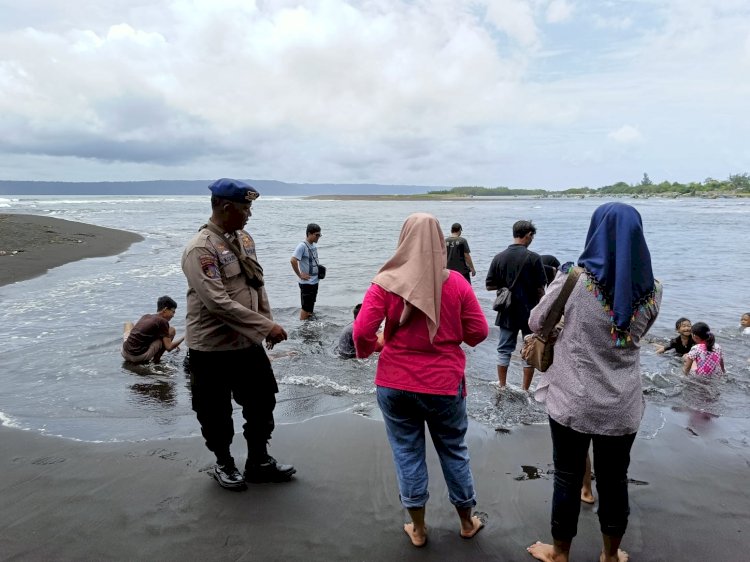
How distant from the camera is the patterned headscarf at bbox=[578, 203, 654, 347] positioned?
8.11 ft

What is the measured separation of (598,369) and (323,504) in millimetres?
2092

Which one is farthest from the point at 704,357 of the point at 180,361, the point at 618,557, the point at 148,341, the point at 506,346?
the point at 148,341

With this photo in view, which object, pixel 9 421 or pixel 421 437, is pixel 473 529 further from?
pixel 9 421

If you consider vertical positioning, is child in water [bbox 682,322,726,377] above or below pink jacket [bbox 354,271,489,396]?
below

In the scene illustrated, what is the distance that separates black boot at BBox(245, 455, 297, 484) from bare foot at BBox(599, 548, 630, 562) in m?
2.16

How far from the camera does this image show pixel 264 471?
12.8 feet

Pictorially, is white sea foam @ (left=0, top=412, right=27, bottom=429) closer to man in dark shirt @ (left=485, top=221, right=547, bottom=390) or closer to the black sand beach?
the black sand beach

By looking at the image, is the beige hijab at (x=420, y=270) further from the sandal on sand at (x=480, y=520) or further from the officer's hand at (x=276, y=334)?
the sandal on sand at (x=480, y=520)

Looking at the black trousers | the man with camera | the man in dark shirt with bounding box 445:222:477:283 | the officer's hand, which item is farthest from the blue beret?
the man with camera

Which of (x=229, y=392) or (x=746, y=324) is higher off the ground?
(x=229, y=392)

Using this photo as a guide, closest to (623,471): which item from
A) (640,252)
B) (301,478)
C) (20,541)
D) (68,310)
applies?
(640,252)

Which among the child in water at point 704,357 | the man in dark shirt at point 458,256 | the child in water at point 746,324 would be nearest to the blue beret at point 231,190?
the man in dark shirt at point 458,256

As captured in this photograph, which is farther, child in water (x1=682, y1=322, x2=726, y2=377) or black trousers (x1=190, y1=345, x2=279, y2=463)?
child in water (x1=682, y1=322, x2=726, y2=377)

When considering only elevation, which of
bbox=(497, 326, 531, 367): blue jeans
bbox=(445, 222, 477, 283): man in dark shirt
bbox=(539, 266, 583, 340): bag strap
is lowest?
bbox=(497, 326, 531, 367): blue jeans
